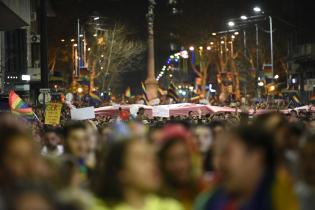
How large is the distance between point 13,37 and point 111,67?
31.8 metres

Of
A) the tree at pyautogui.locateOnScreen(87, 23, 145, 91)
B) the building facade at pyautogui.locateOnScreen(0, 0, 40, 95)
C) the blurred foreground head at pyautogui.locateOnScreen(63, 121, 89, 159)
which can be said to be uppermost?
the tree at pyautogui.locateOnScreen(87, 23, 145, 91)

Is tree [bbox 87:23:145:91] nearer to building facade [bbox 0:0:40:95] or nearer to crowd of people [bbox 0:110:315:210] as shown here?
building facade [bbox 0:0:40:95]

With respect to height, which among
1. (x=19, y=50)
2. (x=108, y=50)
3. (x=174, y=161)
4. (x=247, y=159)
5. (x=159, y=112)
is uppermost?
(x=108, y=50)

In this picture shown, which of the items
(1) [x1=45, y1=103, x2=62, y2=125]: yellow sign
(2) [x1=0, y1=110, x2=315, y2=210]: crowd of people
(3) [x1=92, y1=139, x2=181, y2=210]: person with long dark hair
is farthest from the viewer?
(1) [x1=45, y1=103, x2=62, y2=125]: yellow sign

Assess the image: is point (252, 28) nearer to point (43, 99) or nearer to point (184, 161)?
point (43, 99)

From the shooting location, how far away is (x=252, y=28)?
82375 mm

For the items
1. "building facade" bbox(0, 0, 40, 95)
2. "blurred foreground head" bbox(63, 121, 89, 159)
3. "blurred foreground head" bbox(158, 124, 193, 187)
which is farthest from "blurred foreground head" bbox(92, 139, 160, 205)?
"building facade" bbox(0, 0, 40, 95)

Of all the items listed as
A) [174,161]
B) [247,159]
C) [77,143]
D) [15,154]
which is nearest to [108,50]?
[77,143]

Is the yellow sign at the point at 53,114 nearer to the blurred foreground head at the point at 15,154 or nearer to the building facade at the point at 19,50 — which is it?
the building facade at the point at 19,50

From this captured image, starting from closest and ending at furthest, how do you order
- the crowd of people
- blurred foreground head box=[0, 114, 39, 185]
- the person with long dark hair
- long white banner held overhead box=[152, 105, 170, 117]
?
the crowd of people, the person with long dark hair, blurred foreground head box=[0, 114, 39, 185], long white banner held overhead box=[152, 105, 170, 117]

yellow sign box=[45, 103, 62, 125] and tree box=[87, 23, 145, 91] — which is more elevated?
tree box=[87, 23, 145, 91]

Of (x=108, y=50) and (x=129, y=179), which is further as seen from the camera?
(x=108, y=50)

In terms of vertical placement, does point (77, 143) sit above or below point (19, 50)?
below

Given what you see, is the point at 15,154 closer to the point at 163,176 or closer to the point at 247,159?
the point at 163,176
